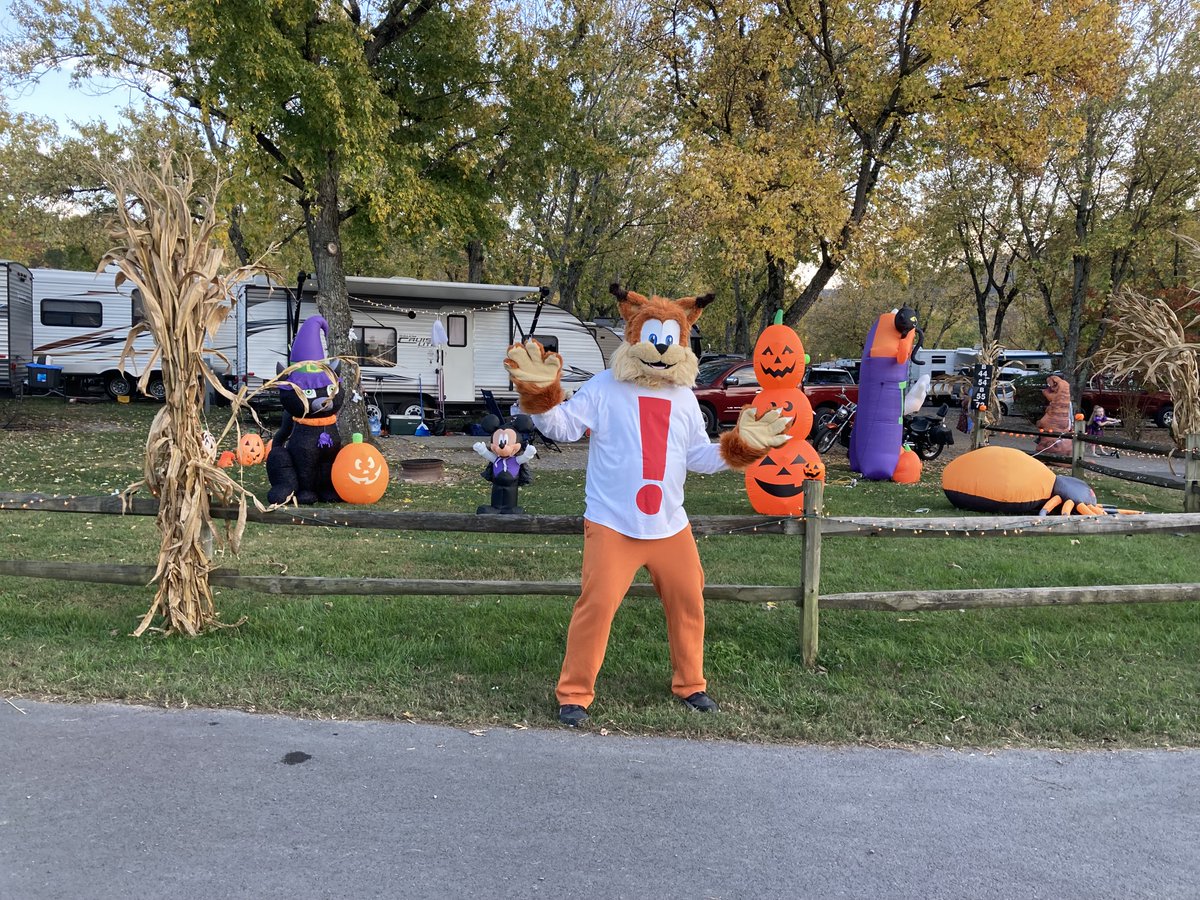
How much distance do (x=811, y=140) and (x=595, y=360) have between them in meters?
7.99

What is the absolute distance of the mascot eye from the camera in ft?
13.6

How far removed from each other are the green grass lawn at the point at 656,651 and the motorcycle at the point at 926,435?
23.9 feet

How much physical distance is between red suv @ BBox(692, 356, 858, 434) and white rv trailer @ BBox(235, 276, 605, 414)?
3.08 metres

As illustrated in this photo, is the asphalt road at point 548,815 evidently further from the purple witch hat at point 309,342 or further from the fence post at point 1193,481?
the fence post at point 1193,481

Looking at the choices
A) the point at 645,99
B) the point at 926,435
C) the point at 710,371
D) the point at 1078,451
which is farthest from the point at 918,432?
the point at 645,99

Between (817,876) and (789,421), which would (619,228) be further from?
(817,876)

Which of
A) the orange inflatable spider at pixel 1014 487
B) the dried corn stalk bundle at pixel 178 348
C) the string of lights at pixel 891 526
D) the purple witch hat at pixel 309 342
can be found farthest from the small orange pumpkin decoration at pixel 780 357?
the dried corn stalk bundle at pixel 178 348

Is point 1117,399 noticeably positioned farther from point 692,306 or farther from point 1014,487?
point 692,306

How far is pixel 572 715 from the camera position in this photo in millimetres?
3957

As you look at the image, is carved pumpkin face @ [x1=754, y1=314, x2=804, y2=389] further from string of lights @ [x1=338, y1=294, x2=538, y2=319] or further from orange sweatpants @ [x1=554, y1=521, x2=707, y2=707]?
string of lights @ [x1=338, y1=294, x2=538, y2=319]

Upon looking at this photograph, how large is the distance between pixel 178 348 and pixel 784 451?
6139mm

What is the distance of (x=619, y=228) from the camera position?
80.4 feet

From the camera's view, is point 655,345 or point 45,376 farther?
point 45,376

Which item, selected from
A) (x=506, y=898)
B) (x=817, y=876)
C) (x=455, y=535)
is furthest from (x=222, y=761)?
(x=455, y=535)
